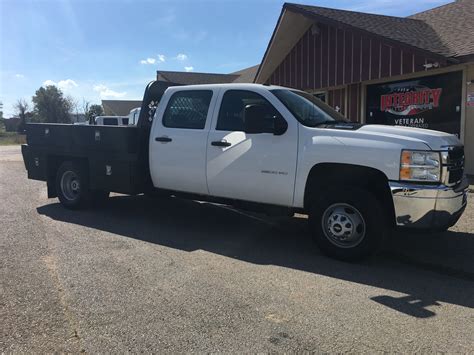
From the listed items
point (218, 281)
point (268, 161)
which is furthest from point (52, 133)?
point (218, 281)

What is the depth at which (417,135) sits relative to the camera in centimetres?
481

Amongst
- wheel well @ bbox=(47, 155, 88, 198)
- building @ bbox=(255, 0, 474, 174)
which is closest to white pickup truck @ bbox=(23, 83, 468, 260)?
wheel well @ bbox=(47, 155, 88, 198)

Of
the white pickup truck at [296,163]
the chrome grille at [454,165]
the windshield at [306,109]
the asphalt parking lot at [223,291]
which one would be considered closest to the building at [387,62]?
the asphalt parking lot at [223,291]

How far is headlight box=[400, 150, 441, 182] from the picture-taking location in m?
4.67

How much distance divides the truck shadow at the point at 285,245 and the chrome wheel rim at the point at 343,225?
0.26 meters

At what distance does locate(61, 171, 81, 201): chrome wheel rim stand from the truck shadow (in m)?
0.29

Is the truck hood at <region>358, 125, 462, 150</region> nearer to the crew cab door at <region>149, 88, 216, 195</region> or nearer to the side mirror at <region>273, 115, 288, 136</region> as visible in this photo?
the side mirror at <region>273, 115, 288, 136</region>

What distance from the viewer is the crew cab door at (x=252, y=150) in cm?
546

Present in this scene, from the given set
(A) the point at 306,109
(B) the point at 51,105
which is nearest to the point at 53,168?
(A) the point at 306,109

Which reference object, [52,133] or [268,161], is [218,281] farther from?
[52,133]

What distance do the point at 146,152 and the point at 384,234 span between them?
12.4ft

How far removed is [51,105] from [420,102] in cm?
7870

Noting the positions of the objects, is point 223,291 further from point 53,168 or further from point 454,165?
point 53,168

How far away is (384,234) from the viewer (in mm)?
4984
